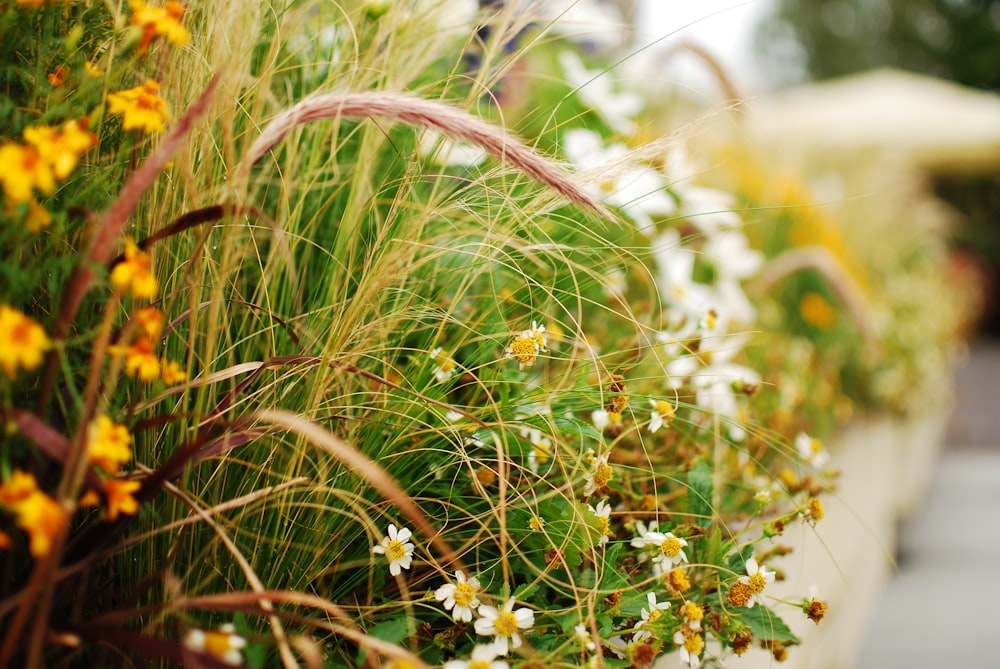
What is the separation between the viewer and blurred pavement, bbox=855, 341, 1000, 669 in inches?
103

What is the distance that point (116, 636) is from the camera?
0.63 meters

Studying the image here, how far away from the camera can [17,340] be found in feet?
1.74

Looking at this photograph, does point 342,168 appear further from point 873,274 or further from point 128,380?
point 873,274

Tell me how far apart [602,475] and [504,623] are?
0.20 metres

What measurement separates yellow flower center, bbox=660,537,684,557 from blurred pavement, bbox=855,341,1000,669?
6.72 ft

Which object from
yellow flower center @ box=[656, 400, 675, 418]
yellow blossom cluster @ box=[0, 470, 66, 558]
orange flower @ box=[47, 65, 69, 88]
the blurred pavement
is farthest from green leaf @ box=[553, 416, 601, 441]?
the blurred pavement

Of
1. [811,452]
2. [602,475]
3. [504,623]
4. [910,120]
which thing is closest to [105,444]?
[504,623]

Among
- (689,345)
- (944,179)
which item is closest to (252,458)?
(689,345)

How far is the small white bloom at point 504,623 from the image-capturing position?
78 centimetres

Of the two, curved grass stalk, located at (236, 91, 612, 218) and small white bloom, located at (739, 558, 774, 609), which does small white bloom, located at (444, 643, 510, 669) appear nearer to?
small white bloom, located at (739, 558, 774, 609)

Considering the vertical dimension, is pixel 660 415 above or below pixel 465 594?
above

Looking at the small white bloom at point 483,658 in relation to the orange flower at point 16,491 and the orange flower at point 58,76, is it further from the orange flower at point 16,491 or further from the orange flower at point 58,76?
the orange flower at point 58,76

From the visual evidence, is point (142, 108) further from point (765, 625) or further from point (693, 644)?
point (765, 625)

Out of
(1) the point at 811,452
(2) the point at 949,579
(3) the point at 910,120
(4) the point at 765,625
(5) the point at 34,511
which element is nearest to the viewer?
(5) the point at 34,511
